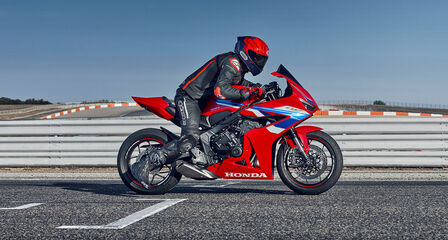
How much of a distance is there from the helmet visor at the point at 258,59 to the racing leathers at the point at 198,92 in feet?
0.49

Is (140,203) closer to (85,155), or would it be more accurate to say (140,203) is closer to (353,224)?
(353,224)

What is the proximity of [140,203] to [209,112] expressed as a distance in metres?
1.23

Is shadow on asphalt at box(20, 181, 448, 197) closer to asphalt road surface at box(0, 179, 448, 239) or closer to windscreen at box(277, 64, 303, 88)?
asphalt road surface at box(0, 179, 448, 239)

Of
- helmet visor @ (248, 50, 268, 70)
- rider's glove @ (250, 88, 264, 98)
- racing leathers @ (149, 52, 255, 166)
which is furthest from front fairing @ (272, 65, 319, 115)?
racing leathers @ (149, 52, 255, 166)

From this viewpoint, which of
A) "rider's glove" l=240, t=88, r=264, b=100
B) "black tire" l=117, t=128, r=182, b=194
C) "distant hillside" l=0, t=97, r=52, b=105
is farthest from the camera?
"distant hillside" l=0, t=97, r=52, b=105

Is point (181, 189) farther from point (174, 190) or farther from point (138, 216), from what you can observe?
point (138, 216)

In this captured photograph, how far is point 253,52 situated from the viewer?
545cm

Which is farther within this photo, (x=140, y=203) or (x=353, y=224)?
(x=140, y=203)

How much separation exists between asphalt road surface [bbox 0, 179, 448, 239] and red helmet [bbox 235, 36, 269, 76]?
1.38 metres

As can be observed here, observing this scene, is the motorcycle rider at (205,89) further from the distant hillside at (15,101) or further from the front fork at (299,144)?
the distant hillside at (15,101)

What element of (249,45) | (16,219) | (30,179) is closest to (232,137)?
(249,45)

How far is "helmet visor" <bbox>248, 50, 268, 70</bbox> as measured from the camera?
546 cm

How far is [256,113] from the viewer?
5391 mm

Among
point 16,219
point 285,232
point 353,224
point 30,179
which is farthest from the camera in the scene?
point 30,179
